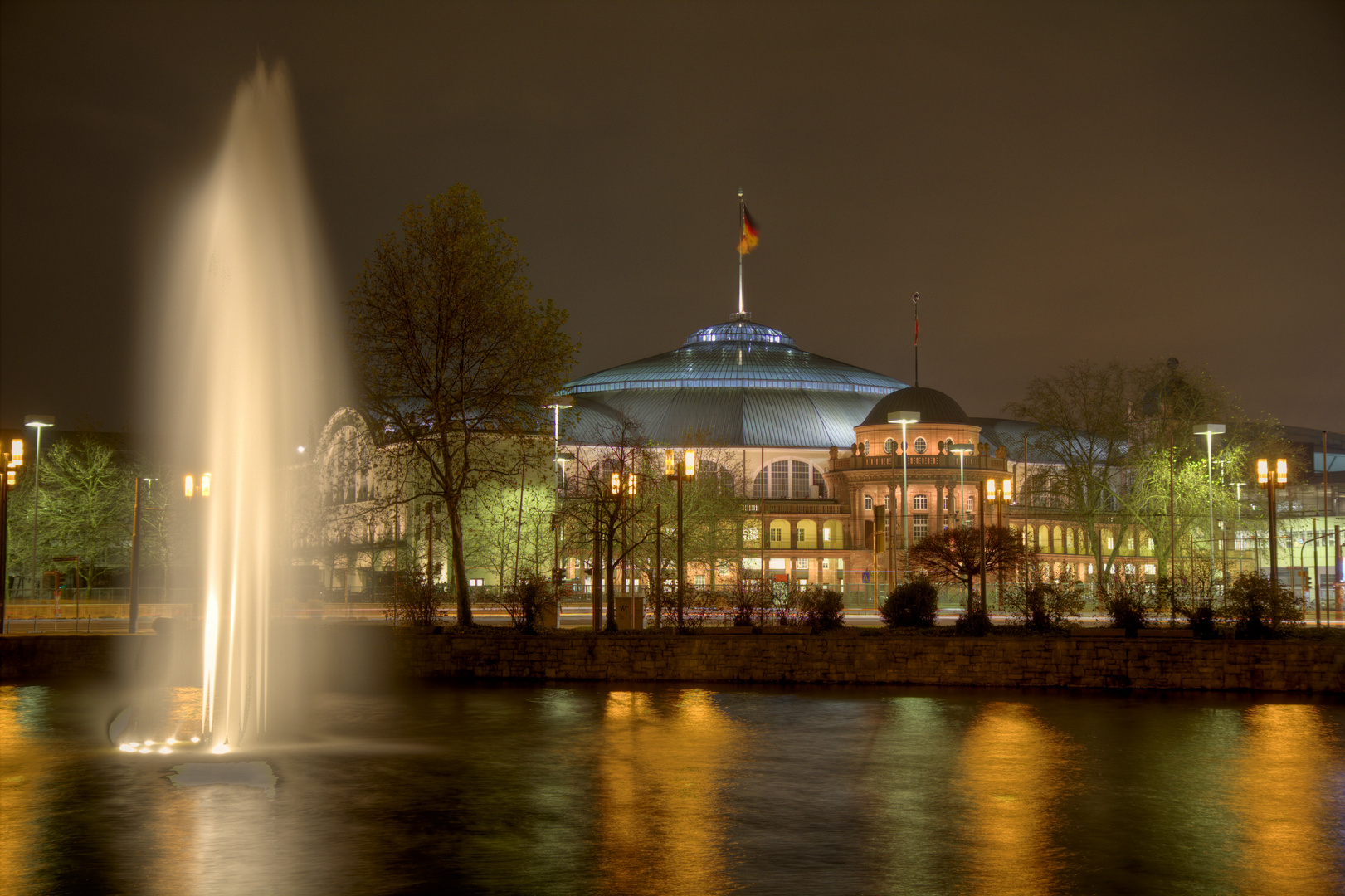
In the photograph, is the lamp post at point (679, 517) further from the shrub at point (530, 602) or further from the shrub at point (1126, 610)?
the shrub at point (1126, 610)

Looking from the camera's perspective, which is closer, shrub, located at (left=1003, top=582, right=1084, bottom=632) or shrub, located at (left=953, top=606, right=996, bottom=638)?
shrub, located at (left=1003, top=582, right=1084, bottom=632)

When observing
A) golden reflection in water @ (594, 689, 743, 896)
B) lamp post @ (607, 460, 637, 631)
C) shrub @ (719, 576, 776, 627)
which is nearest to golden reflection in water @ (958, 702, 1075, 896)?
golden reflection in water @ (594, 689, 743, 896)

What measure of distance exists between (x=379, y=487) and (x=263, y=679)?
5616 centimetres

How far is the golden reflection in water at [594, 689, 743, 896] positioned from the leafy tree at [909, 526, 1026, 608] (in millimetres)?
22160

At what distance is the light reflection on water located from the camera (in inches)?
519

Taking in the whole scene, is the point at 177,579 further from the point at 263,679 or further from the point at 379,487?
the point at 263,679

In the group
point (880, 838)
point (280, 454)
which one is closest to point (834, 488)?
point (280, 454)

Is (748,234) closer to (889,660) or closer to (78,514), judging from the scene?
(78,514)

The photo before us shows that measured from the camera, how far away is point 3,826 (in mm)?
15523

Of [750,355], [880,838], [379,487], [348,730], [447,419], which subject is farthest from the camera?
[750,355]

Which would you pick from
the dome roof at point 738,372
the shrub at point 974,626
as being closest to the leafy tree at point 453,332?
the shrub at point 974,626

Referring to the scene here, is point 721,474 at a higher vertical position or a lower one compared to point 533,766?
higher

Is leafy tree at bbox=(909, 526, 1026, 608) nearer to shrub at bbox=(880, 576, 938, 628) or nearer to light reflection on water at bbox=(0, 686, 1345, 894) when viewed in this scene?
shrub at bbox=(880, 576, 938, 628)

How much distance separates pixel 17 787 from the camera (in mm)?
18250
